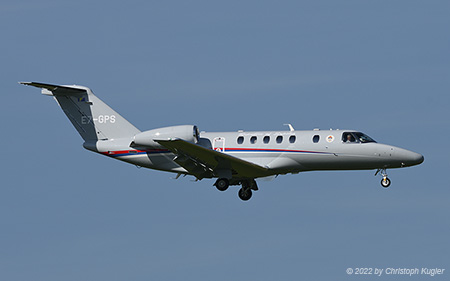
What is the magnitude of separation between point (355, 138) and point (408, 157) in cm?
238

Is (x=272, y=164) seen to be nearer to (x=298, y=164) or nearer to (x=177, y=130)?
(x=298, y=164)

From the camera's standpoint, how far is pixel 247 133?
31.5m

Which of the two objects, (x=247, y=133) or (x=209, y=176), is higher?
(x=247, y=133)

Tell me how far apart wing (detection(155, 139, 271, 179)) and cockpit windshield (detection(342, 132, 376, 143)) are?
11.9 feet

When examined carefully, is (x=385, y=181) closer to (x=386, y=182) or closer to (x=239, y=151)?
(x=386, y=182)

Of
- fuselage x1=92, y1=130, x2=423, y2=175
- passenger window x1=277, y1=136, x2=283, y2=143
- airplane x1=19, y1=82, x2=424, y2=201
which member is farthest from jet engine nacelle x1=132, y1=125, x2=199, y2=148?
passenger window x1=277, y1=136, x2=283, y2=143

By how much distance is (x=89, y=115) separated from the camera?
33344 millimetres

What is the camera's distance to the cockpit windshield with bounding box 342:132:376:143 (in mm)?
30281

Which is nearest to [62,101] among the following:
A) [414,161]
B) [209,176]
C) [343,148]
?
[209,176]

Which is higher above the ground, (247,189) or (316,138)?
(316,138)

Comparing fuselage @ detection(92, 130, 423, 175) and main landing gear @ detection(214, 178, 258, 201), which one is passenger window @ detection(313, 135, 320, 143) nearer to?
fuselage @ detection(92, 130, 423, 175)

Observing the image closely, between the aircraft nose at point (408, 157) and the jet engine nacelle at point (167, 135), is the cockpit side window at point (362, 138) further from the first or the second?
the jet engine nacelle at point (167, 135)

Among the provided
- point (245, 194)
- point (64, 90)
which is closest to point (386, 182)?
point (245, 194)

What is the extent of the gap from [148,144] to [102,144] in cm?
325
